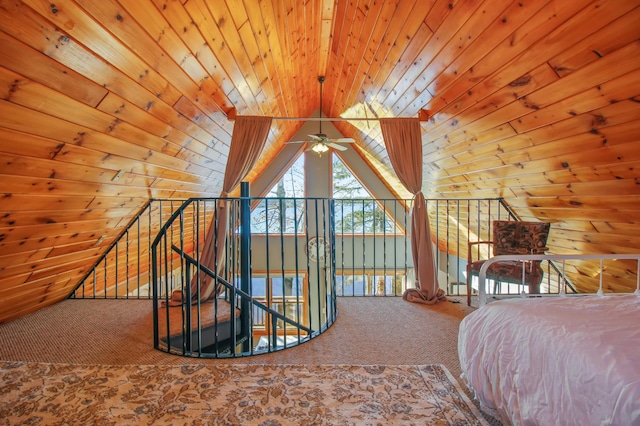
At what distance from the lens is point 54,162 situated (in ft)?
6.22

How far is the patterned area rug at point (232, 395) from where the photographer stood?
1660 mm

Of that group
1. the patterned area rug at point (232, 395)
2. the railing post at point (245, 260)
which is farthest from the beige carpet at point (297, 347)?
the railing post at point (245, 260)

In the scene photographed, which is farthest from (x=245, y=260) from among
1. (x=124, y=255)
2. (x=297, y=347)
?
(x=124, y=255)

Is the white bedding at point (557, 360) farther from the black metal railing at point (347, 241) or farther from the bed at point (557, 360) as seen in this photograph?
the black metal railing at point (347, 241)

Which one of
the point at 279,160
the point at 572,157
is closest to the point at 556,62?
the point at 572,157

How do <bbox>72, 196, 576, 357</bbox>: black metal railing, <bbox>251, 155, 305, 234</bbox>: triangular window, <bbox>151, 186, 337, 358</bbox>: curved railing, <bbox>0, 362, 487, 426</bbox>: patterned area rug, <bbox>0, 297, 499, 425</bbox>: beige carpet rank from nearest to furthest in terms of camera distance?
<bbox>0, 362, 487, 426</bbox>: patterned area rug, <bbox>0, 297, 499, 425</bbox>: beige carpet, <bbox>151, 186, 337, 358</bbox>: curved railing, <bbox>72, 196, 576, 357</bbox>: black metal railing, <bbox>251, 155, 305, 234</bbox>: triangular window

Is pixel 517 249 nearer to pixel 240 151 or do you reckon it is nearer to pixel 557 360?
pixel 557 360

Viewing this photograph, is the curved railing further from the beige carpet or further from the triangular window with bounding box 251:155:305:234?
the triangular window with bounding box 251:155:305:234

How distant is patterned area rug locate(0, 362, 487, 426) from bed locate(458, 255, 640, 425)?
0.35 m

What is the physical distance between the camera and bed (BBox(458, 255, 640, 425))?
101cm

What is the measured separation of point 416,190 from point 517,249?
1.24 meters

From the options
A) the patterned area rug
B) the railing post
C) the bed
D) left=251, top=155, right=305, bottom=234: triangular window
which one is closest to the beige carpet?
the patterned area rug

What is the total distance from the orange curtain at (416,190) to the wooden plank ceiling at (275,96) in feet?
0.80

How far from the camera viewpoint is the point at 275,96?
385cm
